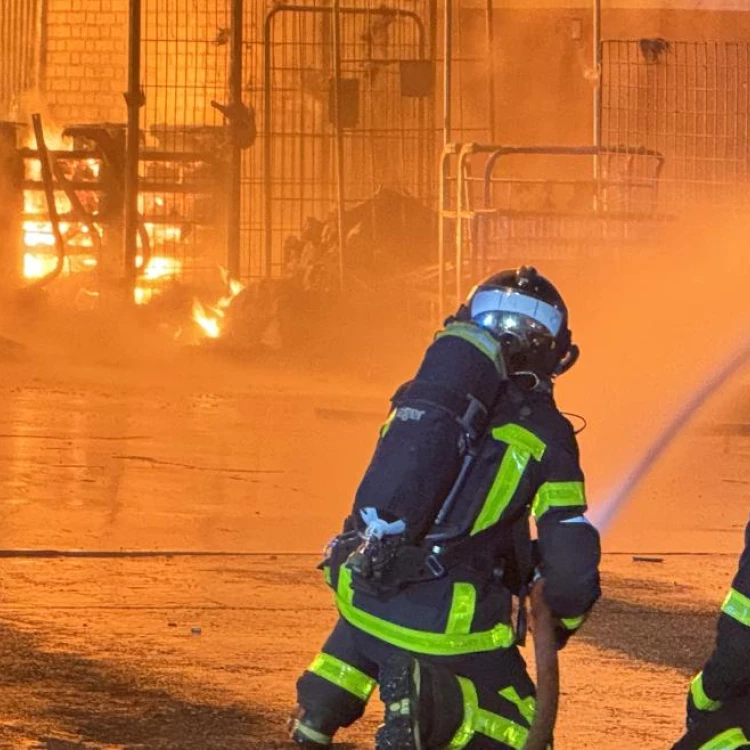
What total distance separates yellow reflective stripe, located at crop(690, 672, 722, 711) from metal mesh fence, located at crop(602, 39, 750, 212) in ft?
33.9

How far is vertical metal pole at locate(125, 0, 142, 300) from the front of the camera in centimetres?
1539

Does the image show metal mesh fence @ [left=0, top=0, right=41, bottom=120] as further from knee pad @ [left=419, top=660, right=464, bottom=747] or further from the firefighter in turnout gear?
knee pad @ [left=419, top=660, right=464, bottom=747]

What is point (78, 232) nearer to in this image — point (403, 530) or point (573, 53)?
point (573, 53)

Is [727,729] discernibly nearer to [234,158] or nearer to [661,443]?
[661,443]

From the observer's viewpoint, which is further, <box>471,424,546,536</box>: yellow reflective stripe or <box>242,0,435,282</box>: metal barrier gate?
<box>242,0,435,282</box>: metal barrier gate

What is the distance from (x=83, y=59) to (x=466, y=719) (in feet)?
55.1

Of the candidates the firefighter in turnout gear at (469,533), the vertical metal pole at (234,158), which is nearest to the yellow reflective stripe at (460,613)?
the firefighter in turnout gear at (469,533)

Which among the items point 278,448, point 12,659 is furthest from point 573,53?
point 12,659

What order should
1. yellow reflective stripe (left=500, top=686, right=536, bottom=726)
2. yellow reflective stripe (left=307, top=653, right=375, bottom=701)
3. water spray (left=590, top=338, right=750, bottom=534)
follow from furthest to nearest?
water spray (left=590, top=338, right=750, bottom=534), yellow reflective stripe (left=307, top=653, right=375, bottom=701), yellow reflective stripe (left=500, top=686, right=536, bottom=726)

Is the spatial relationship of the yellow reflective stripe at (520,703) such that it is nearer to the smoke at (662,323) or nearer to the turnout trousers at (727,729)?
the turnout trousers at (727,729)

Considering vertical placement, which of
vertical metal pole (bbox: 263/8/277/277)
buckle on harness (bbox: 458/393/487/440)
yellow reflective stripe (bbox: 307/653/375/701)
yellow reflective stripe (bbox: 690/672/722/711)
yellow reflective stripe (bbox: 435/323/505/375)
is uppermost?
vertical metal pole (bbox: 263/8/277/277)

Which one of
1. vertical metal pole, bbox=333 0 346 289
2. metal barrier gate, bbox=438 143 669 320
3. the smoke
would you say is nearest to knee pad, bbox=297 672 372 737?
the smoke

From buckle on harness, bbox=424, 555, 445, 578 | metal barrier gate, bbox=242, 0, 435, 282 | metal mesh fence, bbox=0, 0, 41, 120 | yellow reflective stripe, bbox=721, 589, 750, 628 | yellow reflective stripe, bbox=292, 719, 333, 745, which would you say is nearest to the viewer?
yellow reflective stripe, bbox=721, 589, 750, 628

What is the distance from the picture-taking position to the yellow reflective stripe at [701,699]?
12.6 ft
